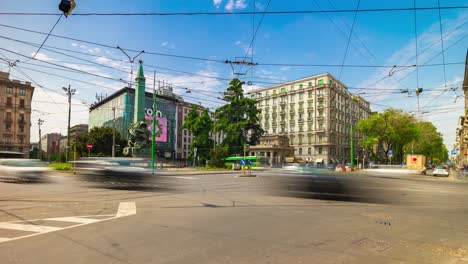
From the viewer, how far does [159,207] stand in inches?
374

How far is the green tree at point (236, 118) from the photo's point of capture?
49094 millimetres

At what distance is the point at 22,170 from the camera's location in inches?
689

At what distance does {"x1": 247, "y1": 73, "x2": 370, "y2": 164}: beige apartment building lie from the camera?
67938mm

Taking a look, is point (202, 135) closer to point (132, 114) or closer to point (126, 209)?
point (132, 114)

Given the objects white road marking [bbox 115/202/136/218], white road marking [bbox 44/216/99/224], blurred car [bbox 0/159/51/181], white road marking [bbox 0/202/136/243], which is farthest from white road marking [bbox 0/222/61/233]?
blurred car [bbox 0/159/51/181]

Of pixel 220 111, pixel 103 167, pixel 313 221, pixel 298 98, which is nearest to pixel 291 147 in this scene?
pixel 298 98

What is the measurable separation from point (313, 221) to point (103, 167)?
37.0ft

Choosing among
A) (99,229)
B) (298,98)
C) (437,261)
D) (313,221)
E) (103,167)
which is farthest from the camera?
(298,98)

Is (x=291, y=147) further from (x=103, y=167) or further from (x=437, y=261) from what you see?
(x=437, y=261)

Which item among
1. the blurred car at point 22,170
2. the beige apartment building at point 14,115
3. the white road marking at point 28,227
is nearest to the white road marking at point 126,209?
the white road marking at point 28,227

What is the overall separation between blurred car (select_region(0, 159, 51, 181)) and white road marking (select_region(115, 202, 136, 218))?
1107cm

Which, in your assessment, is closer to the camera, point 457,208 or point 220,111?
point 457,208

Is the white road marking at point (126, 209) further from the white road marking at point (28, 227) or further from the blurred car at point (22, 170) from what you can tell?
the blurred car at point (22, 170)

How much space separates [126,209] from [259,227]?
179 inches
